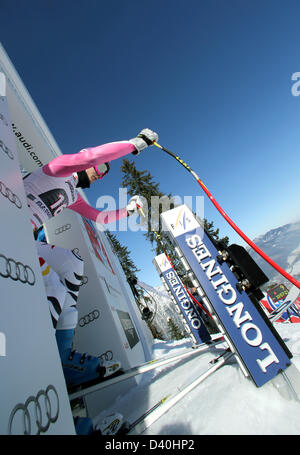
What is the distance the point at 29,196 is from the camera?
1.78 m

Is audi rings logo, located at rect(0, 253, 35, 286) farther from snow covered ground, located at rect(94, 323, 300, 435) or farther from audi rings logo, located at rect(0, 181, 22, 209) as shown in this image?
snow covered ground, located at rect(94, 323, 300, 435)

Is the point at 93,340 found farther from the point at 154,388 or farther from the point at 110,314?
the point at 154,388

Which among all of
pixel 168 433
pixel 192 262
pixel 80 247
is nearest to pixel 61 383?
pixel 168 433

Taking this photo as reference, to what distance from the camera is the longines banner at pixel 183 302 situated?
492 cm

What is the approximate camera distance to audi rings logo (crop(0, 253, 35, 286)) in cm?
85

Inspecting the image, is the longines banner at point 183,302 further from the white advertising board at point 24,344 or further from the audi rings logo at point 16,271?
the audi rings logo at point 16,271

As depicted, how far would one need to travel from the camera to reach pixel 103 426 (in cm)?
151

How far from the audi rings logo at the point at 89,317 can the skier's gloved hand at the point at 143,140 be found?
228 centimetres

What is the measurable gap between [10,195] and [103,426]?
5.58ft

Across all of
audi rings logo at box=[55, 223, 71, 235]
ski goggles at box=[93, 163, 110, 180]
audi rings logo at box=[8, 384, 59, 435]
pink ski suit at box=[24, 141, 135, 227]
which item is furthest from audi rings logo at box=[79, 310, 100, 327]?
audi rings logo at box=[8, 384, 59, 435]

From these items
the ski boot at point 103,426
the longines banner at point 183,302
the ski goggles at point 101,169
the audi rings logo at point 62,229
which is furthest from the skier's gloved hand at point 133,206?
the longines banner at point 183,302

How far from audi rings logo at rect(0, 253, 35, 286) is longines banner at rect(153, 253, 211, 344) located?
4.69 metres
